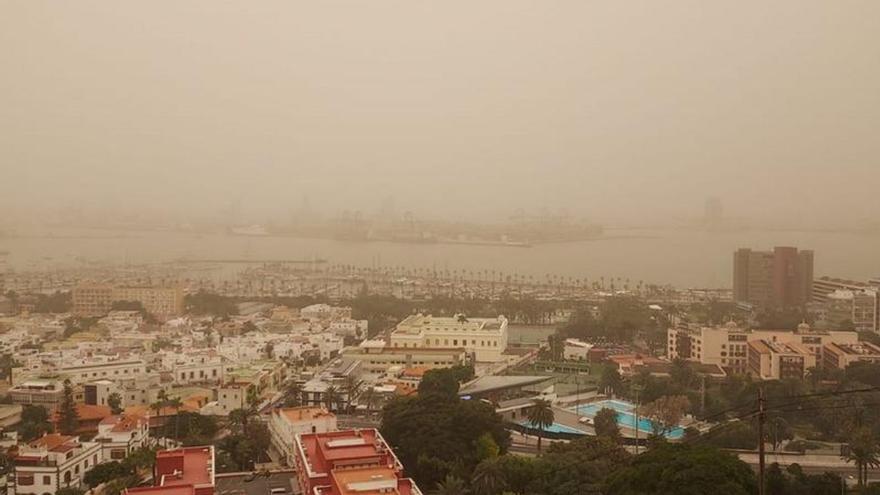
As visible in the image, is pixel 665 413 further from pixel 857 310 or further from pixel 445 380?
pixel 857 310

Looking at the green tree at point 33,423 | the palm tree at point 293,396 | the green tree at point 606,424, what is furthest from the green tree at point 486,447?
the green tree at point 33,423

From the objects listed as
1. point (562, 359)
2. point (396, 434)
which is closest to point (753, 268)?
point (562, 359)

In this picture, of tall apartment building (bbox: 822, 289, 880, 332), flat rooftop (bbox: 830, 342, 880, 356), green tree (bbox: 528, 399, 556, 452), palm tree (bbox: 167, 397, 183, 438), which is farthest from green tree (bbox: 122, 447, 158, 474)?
tall apartment building (bbox: 822, 289, 880, 332)

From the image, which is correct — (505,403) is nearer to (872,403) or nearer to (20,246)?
(872,403)

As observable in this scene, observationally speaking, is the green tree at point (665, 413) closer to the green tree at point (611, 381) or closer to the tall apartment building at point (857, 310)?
the green tree at point (611, 381)

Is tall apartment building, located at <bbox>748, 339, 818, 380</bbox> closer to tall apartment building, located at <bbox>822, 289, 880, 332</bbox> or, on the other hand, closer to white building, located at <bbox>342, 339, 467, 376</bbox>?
tall apartment building, located at <bbox>822, 289, 880, 332</bbox>

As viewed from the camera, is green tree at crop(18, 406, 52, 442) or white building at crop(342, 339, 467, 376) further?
white building at crop(342, 339, 467, 376)
